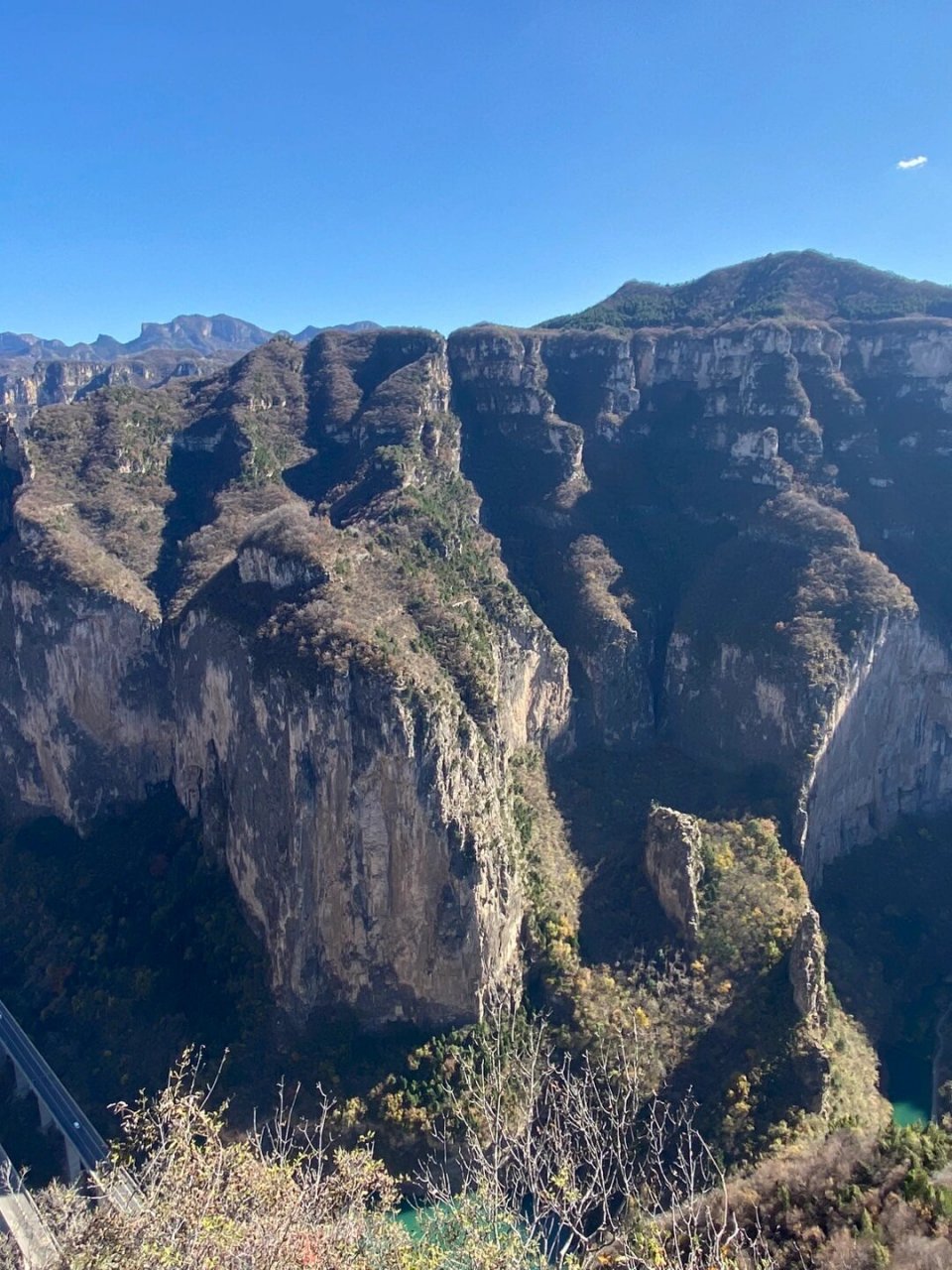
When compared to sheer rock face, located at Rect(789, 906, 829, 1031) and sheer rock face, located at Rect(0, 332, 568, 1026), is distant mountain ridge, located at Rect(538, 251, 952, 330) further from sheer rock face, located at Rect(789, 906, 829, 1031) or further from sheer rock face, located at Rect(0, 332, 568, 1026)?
sheer rock face, located at Rect(789, 906, 829, 1031)

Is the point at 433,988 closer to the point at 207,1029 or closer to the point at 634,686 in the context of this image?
the point at 207,1029

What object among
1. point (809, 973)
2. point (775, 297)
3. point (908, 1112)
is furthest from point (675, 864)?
point (775, 297)

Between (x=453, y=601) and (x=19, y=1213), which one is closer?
(x=19, y=1213)

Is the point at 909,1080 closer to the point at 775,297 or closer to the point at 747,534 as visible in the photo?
the point at 747,534

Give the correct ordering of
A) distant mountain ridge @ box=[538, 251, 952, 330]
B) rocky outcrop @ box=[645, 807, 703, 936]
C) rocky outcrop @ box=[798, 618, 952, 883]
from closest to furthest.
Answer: rocky outcrop @ box=[645, 807, 703, 936], rocky outcrop @ box=[798, 618, 952, 883], distant mountain ridge @ box=[538, 251, 952, 330]

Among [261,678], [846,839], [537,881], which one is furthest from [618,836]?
[261,678]

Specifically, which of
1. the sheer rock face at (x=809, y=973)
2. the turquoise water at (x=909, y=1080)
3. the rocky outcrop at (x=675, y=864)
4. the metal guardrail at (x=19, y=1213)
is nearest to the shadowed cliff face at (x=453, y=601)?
the rocky outcrop at (x=675, y=864)

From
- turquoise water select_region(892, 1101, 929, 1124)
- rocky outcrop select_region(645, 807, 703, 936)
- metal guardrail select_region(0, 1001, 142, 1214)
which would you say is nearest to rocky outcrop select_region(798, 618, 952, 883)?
rocky outcrop select_region(645, 807, 703, 936)
